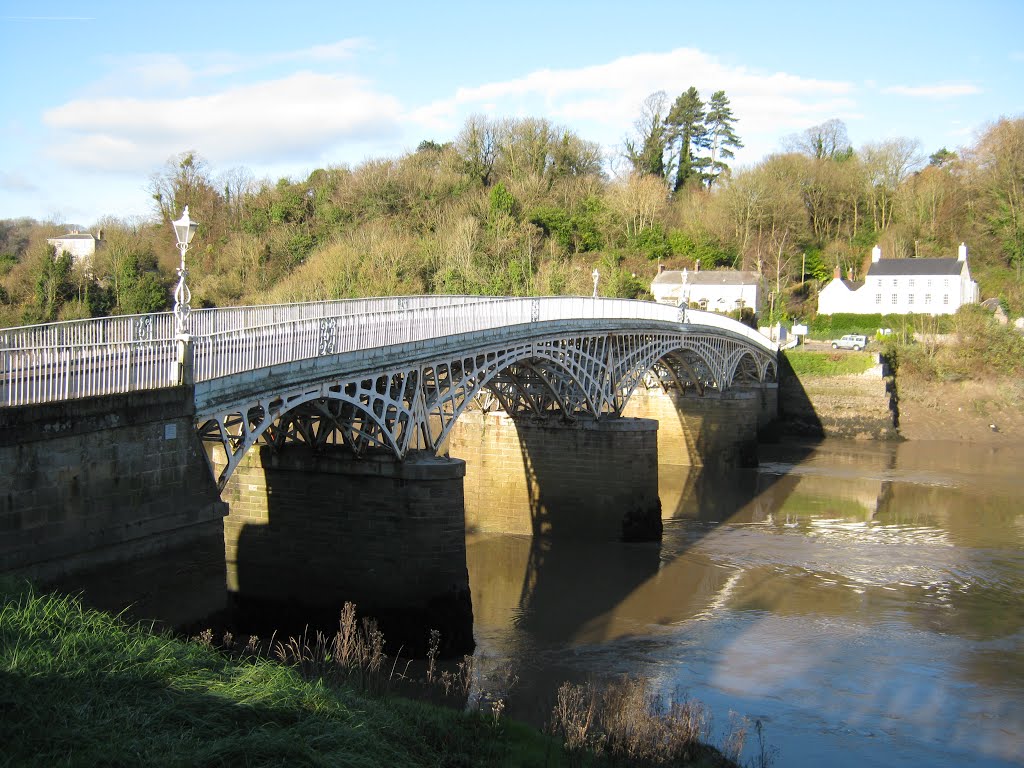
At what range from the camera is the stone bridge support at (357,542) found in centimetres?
1853

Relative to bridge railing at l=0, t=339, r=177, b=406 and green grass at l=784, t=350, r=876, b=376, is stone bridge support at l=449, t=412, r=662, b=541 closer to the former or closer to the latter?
bridge railing at l=0, t=339, r=177, b=406

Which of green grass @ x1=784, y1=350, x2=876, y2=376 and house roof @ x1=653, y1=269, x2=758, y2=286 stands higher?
house roof @ x1=653, y1=269, x2=758, y2=286

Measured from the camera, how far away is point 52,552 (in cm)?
1157

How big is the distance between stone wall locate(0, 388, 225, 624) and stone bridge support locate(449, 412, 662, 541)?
16.4 m

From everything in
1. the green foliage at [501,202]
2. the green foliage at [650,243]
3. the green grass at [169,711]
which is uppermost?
the green foliage at [501,202]

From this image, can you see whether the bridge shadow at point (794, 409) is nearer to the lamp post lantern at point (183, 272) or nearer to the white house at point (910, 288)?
the white house at point (910, 288)

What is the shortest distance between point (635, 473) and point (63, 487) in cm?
1945

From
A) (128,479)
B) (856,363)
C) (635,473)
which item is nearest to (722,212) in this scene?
(856,363)

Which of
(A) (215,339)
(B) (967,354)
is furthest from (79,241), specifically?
(A) (215,339)

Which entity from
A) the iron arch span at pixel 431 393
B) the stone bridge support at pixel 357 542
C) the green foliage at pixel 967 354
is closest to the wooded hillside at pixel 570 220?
the green foliage at pixel 967 354

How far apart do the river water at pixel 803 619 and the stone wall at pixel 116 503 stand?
197 inches

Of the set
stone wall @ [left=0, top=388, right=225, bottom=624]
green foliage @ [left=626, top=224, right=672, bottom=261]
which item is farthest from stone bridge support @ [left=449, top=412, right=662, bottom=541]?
green foliage @ [left=626, top=224, right=672, bottom=261]

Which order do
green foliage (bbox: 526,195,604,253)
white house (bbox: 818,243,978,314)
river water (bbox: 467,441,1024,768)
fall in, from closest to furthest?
1. river water (bbox: 467,441,1024,768)
2. white house (bbox: 818,243,978,314)
3. green foliage (bbox: 526,195,604,253)

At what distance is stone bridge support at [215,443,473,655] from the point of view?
1853 centimetres
